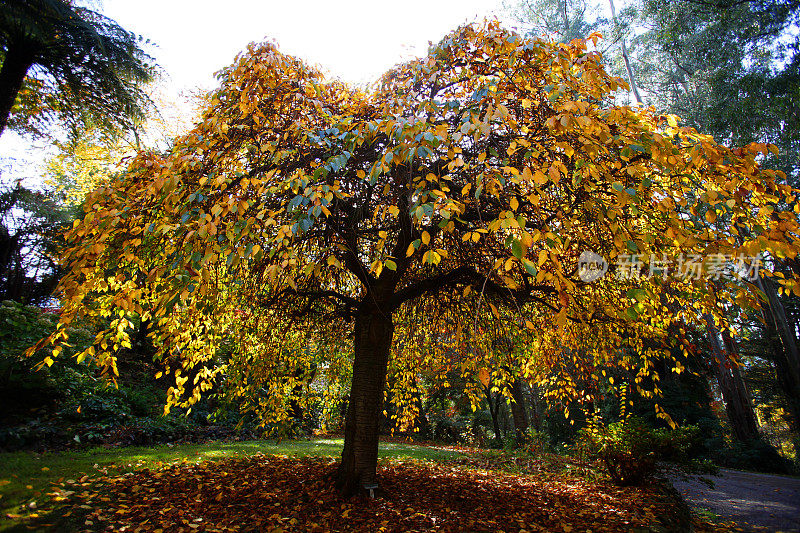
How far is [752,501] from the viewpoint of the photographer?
5266 millimetres

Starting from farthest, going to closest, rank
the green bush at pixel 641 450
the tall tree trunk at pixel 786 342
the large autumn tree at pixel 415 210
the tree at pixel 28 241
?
the tall tree trunk at pixel 786 342
the tree at pixel 28 241
the green bush at pixel 641 450
the large autumn tree at pixel 415 210

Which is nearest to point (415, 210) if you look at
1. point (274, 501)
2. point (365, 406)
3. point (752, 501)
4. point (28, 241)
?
point (365, 406)

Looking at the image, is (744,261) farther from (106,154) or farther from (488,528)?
(106,154)

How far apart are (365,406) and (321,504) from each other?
1.01 m

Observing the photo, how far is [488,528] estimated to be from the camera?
347 cm

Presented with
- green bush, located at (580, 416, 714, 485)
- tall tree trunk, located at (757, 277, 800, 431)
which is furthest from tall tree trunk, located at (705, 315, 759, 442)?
green bush, located at (580, 416, 714, 485)

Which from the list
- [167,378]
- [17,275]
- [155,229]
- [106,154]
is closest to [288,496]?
[155,229]

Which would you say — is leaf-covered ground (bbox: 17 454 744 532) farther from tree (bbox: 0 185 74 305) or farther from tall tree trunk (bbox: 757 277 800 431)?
tall tree trunk (bbox: 757 277 800 431)

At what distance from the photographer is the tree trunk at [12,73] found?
612cm

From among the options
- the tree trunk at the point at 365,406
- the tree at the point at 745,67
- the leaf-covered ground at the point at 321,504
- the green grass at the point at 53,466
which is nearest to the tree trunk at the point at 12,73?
the green grass at the point at 53,466

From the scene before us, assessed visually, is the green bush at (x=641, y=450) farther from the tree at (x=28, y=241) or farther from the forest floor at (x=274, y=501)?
the tree at (x=28, y=241)

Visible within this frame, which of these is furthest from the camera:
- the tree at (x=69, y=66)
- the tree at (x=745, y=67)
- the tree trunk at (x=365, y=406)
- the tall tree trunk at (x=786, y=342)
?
the tall tree trunk at (x=786, y=342)

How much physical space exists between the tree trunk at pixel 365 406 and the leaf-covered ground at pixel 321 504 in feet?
0.75

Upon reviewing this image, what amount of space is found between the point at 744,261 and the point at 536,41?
2.24 metres
